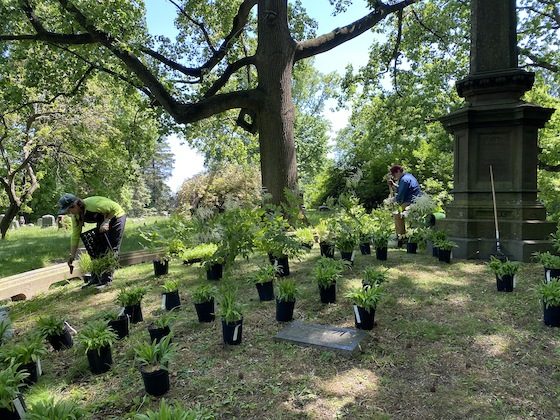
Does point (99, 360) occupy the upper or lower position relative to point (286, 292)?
lower

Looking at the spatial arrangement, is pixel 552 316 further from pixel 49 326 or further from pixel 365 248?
pixel 49 326

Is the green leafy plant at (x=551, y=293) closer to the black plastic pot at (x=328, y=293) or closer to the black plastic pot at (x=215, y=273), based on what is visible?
the black plastic pot at (x=328, y=293)

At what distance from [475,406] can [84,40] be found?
10010 millimetres

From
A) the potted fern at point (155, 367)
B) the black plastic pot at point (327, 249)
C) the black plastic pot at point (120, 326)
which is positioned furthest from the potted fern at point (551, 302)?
the black plastic pot at point (120, 326)

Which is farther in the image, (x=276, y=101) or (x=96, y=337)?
(x=276, y=101)

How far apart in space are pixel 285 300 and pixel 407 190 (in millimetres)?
4353

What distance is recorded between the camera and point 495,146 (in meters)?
5.96

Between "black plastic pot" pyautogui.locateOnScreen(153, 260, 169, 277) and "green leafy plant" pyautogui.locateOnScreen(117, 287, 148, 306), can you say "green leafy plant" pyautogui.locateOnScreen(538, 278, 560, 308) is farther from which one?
"black plastic pot" pyautogui.locateOnScreen(153, 260, 169, 277)

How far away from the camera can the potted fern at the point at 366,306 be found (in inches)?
129

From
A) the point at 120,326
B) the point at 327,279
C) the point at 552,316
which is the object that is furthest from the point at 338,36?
the point at 120,326

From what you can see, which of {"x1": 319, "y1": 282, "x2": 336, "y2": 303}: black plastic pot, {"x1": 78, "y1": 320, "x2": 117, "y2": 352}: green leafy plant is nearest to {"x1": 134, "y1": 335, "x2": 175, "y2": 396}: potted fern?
{"x1": 78, "y1": 320, "x2": 117, "y2": 352}: green leafy plant

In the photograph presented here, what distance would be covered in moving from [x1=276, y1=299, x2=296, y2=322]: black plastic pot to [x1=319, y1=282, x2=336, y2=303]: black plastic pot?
47cm

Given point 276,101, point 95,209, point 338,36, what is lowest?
point 95,209

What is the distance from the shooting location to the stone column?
5.61 m
